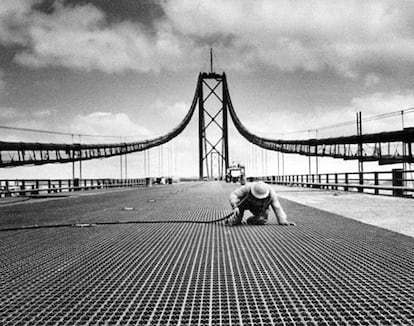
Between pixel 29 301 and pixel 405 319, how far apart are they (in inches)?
93.1

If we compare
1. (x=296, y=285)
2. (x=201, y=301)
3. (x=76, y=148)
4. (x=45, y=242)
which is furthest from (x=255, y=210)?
(x=76, y=148)

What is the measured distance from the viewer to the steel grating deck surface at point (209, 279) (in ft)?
8.68

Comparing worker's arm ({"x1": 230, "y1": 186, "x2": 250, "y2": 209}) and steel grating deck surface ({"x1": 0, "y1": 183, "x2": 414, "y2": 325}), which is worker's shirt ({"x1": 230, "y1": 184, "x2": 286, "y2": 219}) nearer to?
worker's arm ({"x1": 230, "y1": 186, "x2": 250, "y2": 209})

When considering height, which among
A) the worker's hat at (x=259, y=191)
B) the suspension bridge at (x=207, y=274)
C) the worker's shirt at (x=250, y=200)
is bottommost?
the suspension bridge at (x=207, y=274)

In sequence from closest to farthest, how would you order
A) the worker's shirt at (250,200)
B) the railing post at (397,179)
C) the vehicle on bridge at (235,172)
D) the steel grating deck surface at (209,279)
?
the steel grating deck surface at (209,279), the worker's shirt at (250,200), the railing post at (397,179), the vehicle on bridge at (235,172)

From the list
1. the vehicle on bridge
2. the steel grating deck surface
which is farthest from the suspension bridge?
the vehicle on bridge

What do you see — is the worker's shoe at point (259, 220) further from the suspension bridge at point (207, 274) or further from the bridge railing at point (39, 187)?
the bridge railing at point (39, 187)

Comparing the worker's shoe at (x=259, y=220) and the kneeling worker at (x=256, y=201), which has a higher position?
the kneeling worker at (x=256, y=201)

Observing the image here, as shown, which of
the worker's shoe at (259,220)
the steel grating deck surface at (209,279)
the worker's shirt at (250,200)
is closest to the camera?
the steel grating deck surface at (209,279)

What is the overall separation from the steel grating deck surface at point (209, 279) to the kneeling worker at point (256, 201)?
91 centimetres

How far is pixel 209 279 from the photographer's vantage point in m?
3.55

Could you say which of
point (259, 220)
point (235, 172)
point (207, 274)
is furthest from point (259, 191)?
point (235, 172)

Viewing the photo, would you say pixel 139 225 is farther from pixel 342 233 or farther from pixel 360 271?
pixel 360 271

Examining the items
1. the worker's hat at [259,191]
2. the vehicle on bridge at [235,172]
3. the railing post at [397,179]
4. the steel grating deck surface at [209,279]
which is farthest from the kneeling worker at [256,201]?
the vehicle on bridge at [235,172]
